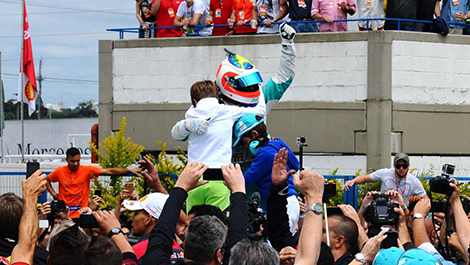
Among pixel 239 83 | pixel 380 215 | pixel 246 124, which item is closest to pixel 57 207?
pixel 246 124

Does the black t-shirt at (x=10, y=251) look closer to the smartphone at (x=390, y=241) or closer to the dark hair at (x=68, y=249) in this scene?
the dark hair at (x=68, y=249)

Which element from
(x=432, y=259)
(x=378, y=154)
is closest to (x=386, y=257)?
(x=432, y=259)

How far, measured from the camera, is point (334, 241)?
6164 millimetres

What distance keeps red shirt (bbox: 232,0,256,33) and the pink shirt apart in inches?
49.7

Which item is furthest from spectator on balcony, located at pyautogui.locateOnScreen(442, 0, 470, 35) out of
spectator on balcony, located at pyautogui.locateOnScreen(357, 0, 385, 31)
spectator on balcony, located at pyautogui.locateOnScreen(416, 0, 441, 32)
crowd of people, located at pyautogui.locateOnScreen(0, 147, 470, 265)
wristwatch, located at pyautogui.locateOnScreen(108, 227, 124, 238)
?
wristwatch, located at pyautogui.locateOnScreen(108, 227, 124, 238)

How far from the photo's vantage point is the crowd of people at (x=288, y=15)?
1598 cm

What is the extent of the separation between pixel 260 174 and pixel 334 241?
1.41 metres

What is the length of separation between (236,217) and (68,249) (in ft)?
3.30

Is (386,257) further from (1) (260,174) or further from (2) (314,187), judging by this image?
(1) (260,174)

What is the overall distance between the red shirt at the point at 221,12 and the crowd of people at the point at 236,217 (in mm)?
7609

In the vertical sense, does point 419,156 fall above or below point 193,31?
below

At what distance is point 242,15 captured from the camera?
16.7 meters

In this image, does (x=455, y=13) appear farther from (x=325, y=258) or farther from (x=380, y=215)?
(x=325, y=258)

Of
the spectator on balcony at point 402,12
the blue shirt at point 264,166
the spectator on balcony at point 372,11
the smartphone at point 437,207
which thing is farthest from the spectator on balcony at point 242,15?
the smartphone at point 437,207
